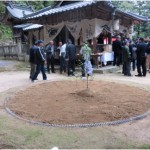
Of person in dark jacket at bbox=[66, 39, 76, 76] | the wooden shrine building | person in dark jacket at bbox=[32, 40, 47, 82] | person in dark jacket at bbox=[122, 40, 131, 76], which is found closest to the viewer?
person in dark jacket at bbox=[32, 40, 47, 82]

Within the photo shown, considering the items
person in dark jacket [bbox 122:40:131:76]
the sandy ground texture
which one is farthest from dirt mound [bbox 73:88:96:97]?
person in dark jacket [bbox 122:40:131:76]

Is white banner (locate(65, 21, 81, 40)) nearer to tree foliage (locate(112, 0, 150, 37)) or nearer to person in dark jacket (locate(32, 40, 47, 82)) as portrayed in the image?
person in dark jacket (locate(32, 40, 47, 82))

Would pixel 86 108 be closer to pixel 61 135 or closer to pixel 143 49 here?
pixel 61 135

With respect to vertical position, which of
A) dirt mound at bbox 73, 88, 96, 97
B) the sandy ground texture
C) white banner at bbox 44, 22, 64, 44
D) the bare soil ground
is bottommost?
the sandy ground texture

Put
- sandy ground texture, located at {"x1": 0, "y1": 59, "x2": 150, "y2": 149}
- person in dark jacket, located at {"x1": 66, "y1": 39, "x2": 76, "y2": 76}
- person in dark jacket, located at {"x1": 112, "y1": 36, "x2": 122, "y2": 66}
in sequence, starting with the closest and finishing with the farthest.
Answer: sandy ground texture, located at {"x1": 0, "y1": 59, "x2": 150, "y2": 149} < person in dark jacket, located at {"x1": 66, "y1": 39, "x2": 76, "y2": 76} < person in dark jacket, located at {"x1": 112, "y1": 36, "x2": 122, "y2": 66}

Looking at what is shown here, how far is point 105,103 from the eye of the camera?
6582 mm

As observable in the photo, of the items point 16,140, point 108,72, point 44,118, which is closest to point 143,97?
point 44,118

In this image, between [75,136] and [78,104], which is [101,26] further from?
[75,136]

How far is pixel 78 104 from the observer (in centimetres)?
652

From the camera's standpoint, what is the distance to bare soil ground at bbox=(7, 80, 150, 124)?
5719 millimetres

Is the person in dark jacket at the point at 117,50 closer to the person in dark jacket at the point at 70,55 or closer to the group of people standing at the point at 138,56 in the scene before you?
the group of people standing at the point at 138,56

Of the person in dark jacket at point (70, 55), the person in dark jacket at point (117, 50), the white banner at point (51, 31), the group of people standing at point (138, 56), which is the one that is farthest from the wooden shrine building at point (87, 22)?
the group of people standing at point (138, 56)

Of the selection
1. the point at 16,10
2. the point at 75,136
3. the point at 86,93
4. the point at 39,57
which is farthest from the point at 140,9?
the point at 75,136

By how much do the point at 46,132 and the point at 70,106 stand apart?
60.7 inches
